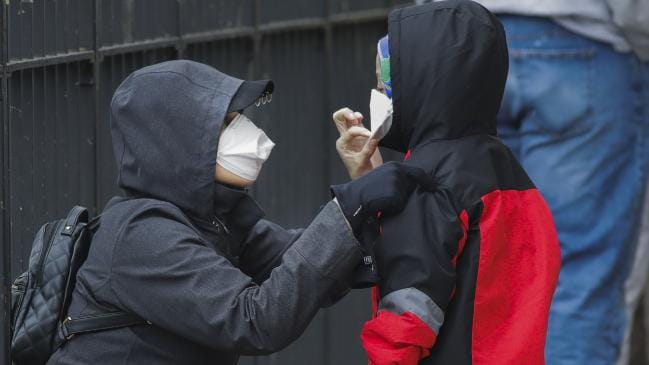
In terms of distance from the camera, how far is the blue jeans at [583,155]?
16.2ft

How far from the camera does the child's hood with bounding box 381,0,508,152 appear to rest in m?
3.28

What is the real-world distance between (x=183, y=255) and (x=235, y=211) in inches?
13.6

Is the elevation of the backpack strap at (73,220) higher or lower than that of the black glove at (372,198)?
lower

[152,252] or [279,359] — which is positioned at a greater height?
[152,252]

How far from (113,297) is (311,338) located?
8.19 ft

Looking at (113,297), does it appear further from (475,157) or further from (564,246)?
(564,246)

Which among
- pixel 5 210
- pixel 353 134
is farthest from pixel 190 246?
pixel 5 210

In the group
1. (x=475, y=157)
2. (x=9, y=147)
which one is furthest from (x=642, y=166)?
(x=9, y=147)

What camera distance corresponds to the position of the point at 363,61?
19.4 ft

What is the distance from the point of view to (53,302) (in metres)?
3.27

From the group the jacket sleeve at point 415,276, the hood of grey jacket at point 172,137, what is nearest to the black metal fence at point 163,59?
the hood of grey jacket at point 172,137

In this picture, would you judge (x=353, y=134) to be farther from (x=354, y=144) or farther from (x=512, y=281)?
(x=512, y=281)

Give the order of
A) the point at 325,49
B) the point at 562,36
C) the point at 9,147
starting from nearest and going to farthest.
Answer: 1. the point at 9,147
2. the point at 562,36
3. the point at 325,49

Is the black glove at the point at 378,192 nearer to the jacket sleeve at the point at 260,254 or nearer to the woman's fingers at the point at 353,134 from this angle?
the woman's fingers at the point at 353,134
